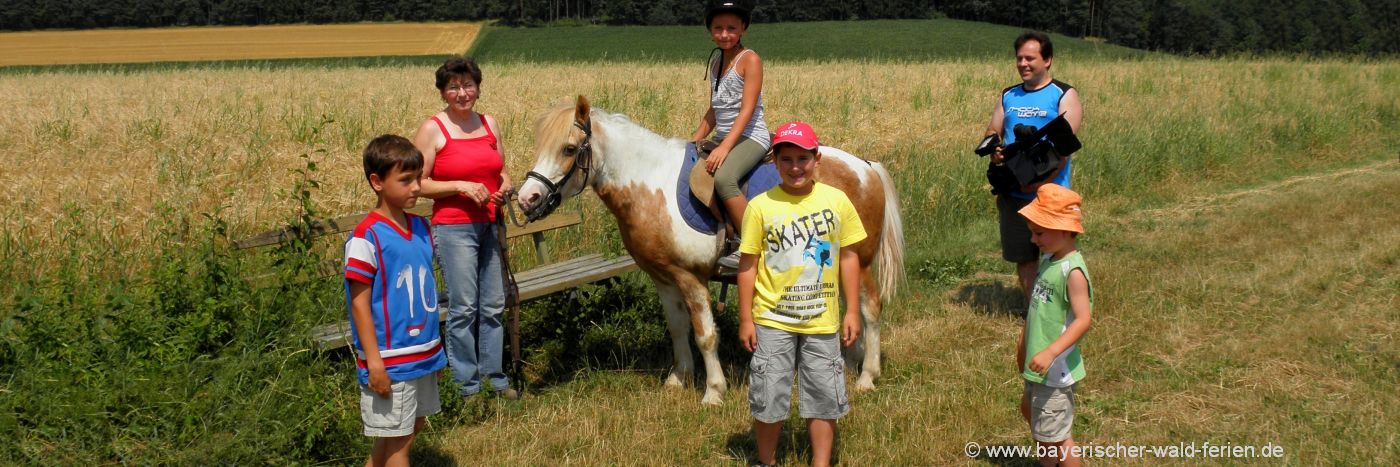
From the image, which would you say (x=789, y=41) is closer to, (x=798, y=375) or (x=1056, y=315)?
(x=798, y=375)

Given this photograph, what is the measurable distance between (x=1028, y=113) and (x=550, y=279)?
329 cm

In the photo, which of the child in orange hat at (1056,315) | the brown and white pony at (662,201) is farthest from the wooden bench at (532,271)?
the child in orange hat at (1056,315)

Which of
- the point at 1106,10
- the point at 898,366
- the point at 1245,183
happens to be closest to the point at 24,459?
the point at 898,366

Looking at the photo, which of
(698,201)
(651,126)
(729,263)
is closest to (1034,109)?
(729,263)

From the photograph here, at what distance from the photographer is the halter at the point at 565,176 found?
4.69 metres

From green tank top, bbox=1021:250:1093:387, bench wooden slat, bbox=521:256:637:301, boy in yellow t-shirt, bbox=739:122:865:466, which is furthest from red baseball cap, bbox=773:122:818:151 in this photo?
bench wooden slat, bbox=521:256:637:301

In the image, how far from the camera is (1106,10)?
68.2 meters

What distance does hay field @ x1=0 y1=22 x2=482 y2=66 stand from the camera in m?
53.4

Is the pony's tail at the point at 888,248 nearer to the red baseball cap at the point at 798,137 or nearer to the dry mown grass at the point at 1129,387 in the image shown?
the dry mown grass at the point at 1129,387

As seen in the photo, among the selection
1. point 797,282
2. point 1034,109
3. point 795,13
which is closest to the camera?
point 797,282

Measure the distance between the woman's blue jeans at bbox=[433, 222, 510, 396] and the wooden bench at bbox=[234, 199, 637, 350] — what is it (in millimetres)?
415

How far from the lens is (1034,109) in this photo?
19.6 feet

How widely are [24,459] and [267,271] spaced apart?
226 centimetres

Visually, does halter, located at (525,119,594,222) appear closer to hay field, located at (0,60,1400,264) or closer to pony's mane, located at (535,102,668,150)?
pony's mane, located at (535,102,668,150)
